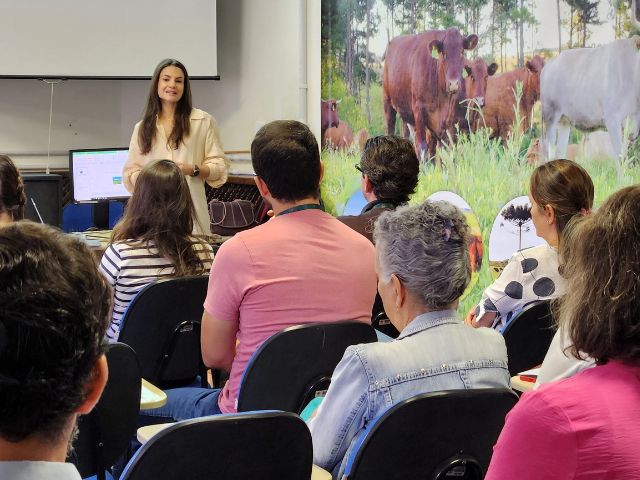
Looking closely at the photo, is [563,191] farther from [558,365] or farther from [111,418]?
[111,418]

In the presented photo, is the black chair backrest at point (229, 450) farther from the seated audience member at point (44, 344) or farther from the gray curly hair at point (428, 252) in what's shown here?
the seated audience member at point (44, 344)

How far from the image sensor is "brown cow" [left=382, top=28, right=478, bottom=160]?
16.4 ft

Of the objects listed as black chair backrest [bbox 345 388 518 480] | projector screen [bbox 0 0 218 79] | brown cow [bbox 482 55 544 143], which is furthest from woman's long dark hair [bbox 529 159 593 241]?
projector screen [bbox 0 0 218 79]

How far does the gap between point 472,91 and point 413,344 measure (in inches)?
130

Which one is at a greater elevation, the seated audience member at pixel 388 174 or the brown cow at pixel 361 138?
the brown cow at pixel 361 138

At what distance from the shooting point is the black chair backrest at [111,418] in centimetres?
211

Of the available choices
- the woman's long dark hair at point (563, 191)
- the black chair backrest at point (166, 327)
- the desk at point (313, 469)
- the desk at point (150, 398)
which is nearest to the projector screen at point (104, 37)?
the black chair backrest at point (166, 327)

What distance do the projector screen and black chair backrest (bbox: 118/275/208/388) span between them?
12.8 ft

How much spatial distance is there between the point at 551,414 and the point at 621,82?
123 inches

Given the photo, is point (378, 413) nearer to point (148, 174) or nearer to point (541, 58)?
point (148, 174)

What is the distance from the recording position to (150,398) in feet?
7.25

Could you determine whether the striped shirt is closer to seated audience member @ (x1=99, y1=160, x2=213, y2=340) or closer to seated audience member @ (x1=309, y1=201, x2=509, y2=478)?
seated audience member @ (x1=99, y1=160, x2=213, y2=340)

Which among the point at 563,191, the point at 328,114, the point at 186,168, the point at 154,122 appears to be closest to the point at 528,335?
the point at 563,191

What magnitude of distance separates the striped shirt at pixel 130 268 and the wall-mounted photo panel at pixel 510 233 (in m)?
2.15
